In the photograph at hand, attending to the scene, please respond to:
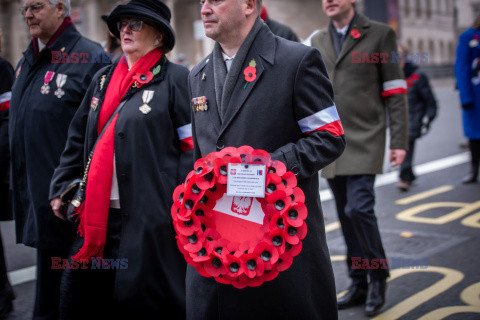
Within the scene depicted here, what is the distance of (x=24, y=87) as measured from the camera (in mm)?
4070

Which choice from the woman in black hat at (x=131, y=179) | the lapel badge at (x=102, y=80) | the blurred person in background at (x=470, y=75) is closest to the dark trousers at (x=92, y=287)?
the woman in black hat at (x=131, y=179)

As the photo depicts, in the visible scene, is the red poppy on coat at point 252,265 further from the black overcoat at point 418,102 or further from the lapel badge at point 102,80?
the black overcoat at point 418,102

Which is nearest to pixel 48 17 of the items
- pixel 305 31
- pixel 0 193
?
pixel 0 193

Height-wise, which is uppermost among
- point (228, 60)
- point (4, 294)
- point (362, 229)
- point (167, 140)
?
point (228, 60)

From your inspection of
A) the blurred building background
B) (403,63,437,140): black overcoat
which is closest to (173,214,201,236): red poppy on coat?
(403,63,437,140): black overcoat

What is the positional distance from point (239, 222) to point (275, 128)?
465 mm

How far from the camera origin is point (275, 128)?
2.57m

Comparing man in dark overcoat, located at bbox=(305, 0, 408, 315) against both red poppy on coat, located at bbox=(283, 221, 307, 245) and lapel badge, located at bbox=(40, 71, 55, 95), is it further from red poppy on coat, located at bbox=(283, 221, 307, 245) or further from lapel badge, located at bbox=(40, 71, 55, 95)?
lapel badge, located at bbox=(40, 71, 55, 95)

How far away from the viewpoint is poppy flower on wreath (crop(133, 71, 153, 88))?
354 centimetres

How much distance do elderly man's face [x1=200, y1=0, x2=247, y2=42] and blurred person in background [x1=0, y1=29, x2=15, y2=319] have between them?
2.44 meters

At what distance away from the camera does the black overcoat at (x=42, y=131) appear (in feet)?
12.9

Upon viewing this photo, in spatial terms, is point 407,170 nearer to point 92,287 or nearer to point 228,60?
point 92,287

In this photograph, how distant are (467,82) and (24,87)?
5839 mm

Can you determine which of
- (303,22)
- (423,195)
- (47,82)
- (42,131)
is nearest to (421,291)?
(42,131)
